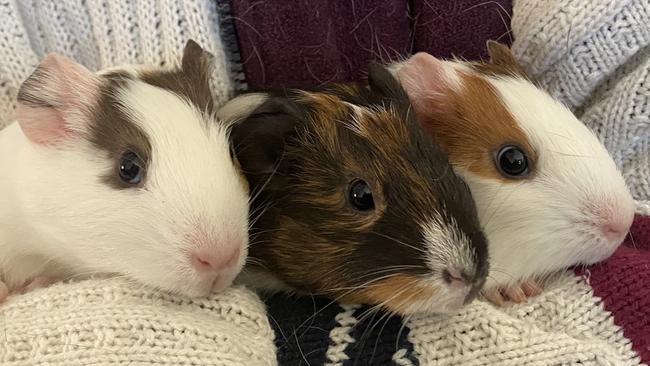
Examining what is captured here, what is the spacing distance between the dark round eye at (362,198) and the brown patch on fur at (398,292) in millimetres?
111

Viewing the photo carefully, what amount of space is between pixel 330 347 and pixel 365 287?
11 centimetres

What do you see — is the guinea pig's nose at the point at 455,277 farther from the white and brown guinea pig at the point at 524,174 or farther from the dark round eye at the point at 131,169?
the dark round eye at the point at 131,169

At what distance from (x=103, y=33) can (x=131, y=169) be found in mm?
457

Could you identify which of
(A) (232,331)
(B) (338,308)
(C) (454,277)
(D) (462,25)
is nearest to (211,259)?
(A) (232,331)

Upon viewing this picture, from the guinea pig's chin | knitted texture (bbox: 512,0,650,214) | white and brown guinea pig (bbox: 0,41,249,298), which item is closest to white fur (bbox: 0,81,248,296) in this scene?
white and brown guinea pig (bbox: 0,41,249,298)

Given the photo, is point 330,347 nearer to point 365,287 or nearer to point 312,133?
point 365,287

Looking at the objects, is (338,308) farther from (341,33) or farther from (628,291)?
(341,33)

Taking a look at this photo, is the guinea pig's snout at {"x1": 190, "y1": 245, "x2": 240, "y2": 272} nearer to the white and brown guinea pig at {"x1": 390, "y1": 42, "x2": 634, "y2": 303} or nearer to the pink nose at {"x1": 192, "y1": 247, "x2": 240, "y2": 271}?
the pink nose at {"x1": 192, "y1": 247, "x2": 240, "y2": 271}

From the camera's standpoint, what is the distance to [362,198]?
1.02 meters

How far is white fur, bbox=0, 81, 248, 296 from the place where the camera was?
0.99 m

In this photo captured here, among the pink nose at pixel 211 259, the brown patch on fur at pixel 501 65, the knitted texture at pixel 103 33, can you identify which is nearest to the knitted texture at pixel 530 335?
the pink nose at pixel 211 259

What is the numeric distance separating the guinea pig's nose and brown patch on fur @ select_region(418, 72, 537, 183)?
0.82 ft

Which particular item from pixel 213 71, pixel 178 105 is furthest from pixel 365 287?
pixel 213 71

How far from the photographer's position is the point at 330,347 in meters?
1.03
